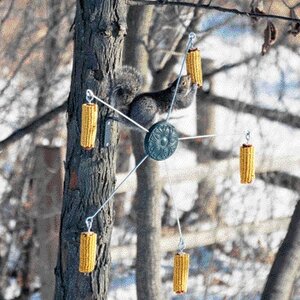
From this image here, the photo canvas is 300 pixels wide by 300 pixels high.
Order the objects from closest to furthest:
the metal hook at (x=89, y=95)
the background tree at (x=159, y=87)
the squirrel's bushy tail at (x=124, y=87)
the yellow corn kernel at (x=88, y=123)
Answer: the yellow corn kernel at (x=88, y=123) < the metal hook at (x=89, y=95) < the squirrel's bushy tail at (x=124, y=87) < the background tree at (x=159, y=87)

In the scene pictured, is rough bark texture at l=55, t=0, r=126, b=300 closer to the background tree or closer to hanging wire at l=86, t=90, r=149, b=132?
hanging wire at l=86, t=90, r=149, b=132

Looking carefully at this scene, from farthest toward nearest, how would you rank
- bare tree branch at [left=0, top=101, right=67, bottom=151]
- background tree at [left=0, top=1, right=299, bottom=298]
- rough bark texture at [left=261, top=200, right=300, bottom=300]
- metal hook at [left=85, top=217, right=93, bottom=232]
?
background tree at [left=0, top=1, right=299, bottom=298] → bare tree branch at [left=0, top=101, right=67, bottom=151] → rough bark texture at [left=261, top=200, right=300, bottom=300] → metal hook at [left=85, top=217, right=93, bottom=232]

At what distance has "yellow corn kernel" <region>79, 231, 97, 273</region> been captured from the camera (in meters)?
3.73

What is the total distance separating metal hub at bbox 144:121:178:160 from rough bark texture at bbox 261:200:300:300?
124cm

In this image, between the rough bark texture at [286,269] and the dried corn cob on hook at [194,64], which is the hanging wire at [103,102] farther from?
the rough bark texture at [286,269]

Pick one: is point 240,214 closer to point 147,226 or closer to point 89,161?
point 147,226

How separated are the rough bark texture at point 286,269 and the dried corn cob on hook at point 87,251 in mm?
1446

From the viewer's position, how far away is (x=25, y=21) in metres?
7.12

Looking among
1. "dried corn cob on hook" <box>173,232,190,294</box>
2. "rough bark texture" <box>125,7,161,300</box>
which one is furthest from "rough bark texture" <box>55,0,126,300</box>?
"rough bark texture" <box>125,7,161,300</box>

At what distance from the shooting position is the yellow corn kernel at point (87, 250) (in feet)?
12.2

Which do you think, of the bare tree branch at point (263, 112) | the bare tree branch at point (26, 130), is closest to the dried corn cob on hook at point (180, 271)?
the bare tree branch at point (26, 130)

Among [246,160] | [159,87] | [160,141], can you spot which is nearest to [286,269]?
[246,160]

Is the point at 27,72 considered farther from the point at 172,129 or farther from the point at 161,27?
the point at 172,129

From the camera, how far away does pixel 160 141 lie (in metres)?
3.89
